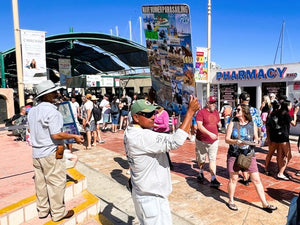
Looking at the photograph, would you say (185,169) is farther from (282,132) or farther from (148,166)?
(148,166)

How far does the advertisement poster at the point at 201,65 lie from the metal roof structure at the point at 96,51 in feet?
26.8

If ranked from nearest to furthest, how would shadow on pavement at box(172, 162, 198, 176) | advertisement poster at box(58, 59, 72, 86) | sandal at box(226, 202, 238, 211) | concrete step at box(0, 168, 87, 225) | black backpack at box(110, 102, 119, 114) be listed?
concrete step at box(0, 168, 87, 225) < sandal at box(226, 202, 238, 211) < shadow on pavement at box(172, 162, 198, 176) < black backpack at box(110, 102, 119, 114) < advertisement poster at box(58, 59, 72, 86)

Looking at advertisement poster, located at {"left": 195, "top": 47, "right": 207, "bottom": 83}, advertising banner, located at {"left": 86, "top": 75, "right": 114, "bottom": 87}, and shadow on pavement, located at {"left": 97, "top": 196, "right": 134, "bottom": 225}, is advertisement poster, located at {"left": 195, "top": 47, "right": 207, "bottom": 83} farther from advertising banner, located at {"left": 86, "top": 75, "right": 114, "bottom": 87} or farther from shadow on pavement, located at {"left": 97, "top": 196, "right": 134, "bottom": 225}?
shadow on pavement, located at {"left": 97, "top": 196, "right": 134, "bottom": 225}

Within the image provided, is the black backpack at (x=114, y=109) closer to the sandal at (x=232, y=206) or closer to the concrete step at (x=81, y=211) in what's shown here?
the concrete step at (x=81, y=211)

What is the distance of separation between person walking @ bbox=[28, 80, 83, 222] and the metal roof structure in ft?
49.2

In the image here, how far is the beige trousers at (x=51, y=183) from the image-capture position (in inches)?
124

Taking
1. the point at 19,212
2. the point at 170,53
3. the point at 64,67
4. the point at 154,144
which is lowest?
the point at 19,212

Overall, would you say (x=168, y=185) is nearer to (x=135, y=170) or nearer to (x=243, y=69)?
(x=135, y=170)

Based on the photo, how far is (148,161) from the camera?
237cm

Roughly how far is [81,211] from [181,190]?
2109mm

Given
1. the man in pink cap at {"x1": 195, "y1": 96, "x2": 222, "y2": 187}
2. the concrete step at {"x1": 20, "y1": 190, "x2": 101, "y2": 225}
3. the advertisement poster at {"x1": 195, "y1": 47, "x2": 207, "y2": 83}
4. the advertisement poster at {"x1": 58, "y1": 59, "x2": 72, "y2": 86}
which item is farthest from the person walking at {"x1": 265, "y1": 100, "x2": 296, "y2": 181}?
the advertisement poster at {"x1": 58, "y1": 59, "x2": 72, "y2": 86}

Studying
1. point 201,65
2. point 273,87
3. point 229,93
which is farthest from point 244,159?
point 229,93

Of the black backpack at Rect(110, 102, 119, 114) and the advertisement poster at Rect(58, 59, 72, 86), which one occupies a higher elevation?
the advertisement poster at Rect(58, 59, 72, 86)

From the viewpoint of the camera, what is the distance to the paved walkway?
13.0 feet
